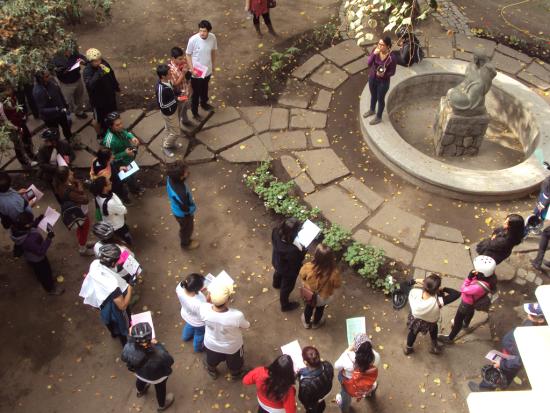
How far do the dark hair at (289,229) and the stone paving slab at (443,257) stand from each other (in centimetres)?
233

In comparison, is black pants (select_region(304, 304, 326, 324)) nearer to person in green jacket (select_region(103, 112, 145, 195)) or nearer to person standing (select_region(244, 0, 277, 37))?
person in green jacket (select_region(103, 112, 145, 195))

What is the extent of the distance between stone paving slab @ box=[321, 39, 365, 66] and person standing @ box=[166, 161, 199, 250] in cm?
510

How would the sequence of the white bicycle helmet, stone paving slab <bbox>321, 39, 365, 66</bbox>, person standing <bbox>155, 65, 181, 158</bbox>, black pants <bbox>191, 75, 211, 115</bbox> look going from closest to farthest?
1. the white bicycle helmet
2. person standing <bbox>155, 65, 181, 158</bbox>
3. black pants <bbox>191, 75, 211, 115</bbox>
4. stone paving slab <bbox>321, 39, 365, 66</bbox>

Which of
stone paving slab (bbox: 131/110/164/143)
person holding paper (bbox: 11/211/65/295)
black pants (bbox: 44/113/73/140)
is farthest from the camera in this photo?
stone paving slab (bbox: 131/110/164/143)

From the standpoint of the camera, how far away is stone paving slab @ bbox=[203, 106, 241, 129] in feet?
29.5

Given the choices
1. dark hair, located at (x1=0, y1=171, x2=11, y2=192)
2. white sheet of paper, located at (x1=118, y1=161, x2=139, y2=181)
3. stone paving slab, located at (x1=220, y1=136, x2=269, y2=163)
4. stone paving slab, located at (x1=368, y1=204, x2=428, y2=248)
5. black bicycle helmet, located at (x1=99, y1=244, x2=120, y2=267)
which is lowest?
stone paving slab, located at (x1=368, y1=204, x2=428, y2=248)

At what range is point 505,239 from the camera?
604cm

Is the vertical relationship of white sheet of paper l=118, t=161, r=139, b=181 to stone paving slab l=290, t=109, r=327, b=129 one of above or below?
above

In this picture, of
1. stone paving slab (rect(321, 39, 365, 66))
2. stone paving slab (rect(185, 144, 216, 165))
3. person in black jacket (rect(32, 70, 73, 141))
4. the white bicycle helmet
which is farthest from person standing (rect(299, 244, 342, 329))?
stone paving slab (rect(321, 39, 365, 66))

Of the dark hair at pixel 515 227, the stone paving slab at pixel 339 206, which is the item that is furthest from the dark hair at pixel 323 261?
the dark hair at pixel 515 227

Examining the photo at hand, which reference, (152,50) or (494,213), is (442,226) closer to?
(494,213)

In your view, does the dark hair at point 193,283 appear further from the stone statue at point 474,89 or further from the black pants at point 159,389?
the stone statue at point 474,89

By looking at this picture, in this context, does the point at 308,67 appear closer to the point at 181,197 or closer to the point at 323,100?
the point at 323,100

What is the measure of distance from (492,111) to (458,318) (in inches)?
210
